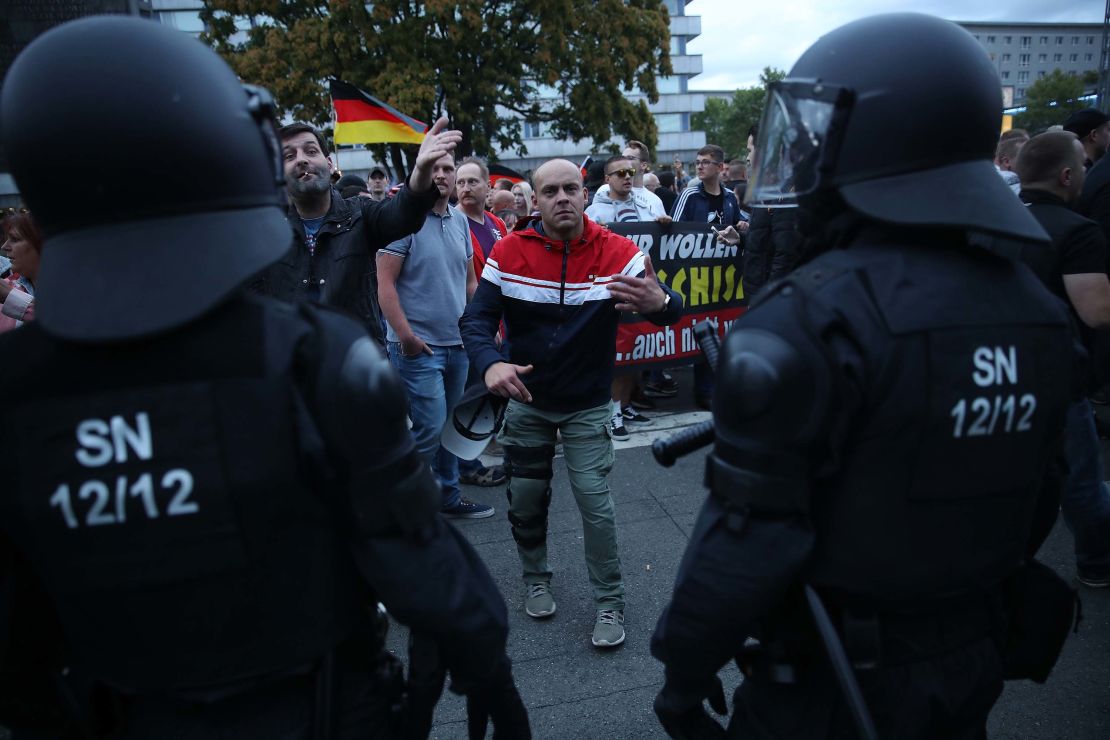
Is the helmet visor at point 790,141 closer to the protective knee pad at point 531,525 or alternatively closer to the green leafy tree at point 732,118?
the protective knee pad at point 531,525

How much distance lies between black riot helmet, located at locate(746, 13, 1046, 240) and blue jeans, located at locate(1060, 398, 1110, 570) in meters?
2.20

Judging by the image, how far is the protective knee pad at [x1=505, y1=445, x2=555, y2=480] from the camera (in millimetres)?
3213

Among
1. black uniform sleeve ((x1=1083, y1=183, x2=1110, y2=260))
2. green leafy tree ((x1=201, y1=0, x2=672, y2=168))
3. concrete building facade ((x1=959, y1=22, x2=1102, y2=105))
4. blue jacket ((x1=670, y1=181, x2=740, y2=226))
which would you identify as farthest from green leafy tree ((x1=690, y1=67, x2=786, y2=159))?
black uniform sleeve ((x1=1083, y1=183, x2=1110, y2=260))

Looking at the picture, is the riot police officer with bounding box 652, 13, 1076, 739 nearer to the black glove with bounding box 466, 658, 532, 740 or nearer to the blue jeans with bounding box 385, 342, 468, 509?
the black glove with bounding box 466, 658, 532, 740

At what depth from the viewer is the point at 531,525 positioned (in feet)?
10.7

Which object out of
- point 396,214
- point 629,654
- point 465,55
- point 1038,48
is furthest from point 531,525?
point 1038,48

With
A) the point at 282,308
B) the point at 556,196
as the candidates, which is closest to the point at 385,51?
the point at 556,196

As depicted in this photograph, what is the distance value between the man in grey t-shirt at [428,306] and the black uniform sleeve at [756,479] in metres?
2.89

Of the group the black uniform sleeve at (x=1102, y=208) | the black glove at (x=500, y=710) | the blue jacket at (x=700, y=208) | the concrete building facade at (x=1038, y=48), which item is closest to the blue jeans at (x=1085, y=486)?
the black uniform sleeve at (x=1102, y=208)

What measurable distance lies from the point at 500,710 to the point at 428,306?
2906 mm

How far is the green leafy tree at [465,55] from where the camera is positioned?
63.5 ft

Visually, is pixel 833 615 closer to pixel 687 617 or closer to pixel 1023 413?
pixel 687 617

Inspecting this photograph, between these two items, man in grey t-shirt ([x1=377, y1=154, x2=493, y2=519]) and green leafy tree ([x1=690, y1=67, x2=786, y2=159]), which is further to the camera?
green leafy tree ([x1=690, y1=67, x2=786, y2=159])

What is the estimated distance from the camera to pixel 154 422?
1.13 m
